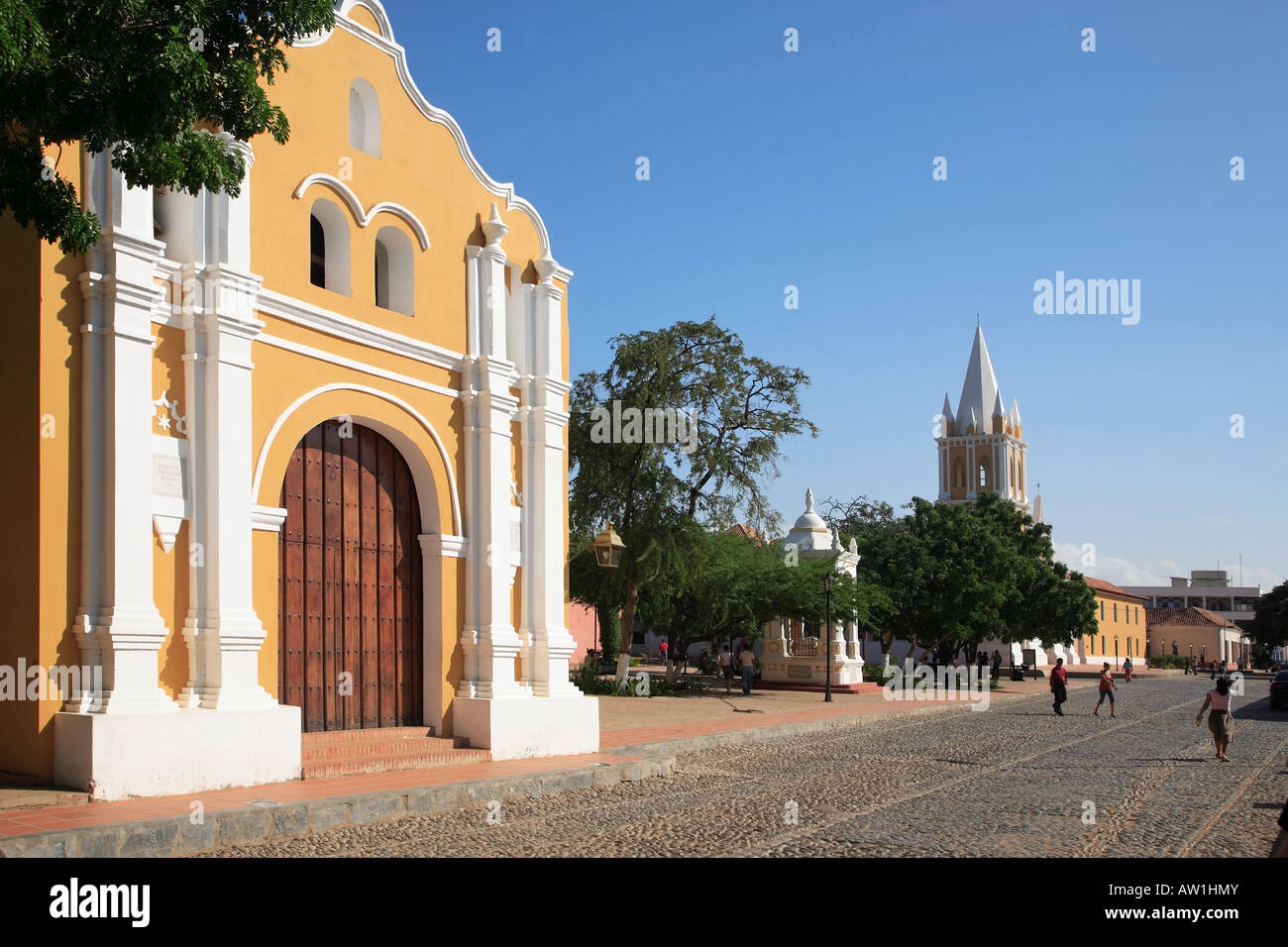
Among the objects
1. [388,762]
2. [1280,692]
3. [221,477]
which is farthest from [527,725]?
[1280,692]

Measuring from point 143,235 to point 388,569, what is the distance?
5036 millimetres

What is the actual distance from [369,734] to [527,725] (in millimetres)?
2182

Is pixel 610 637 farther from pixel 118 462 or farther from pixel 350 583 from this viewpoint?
pixel 118 462

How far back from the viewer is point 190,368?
11164 millimetres

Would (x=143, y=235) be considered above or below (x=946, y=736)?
above

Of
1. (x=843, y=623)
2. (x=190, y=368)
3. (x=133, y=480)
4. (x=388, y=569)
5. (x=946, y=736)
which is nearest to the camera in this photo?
(x=133, y=480)

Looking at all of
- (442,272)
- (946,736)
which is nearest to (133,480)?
(442,272)

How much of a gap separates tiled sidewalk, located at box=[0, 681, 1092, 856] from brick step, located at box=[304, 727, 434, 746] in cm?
82

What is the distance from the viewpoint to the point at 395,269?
1436 cm

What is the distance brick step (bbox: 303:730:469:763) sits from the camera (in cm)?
1209

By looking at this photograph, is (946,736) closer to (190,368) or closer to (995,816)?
(995,816)

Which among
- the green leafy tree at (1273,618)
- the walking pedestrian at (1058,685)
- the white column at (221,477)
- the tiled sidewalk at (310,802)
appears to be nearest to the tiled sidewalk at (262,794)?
the tiled sidewalk at (310,802)

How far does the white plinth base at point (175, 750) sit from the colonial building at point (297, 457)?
24 mm
